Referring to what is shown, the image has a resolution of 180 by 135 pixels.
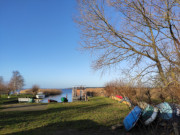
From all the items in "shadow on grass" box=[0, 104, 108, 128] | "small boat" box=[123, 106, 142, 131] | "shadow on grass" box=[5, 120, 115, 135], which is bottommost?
"shadow on grass" box=[0, 104, 108, 128]

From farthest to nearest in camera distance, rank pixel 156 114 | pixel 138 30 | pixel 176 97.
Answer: pixel 138 30 → pixel 156 114 → pixel 176 97

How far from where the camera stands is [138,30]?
612cm

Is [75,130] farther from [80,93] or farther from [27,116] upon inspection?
[80,93]

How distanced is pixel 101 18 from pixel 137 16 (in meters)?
1.40

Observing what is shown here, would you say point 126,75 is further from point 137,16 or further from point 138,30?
point 137,16

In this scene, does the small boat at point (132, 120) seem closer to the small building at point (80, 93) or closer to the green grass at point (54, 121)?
the green grass at point (54, 121)

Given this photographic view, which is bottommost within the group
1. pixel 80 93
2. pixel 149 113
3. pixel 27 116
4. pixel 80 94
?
pixel 27 116

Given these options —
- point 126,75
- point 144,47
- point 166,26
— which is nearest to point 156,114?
point 126,75

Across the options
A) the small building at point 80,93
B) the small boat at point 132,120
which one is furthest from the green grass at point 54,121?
the small building at point 80,93

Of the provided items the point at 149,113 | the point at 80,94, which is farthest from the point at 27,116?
the point at 80,94

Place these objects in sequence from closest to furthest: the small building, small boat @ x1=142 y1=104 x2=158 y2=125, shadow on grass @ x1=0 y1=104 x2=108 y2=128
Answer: small boat @ x1=142 y1=104 x2=158 y2=125
shadow on grass @ x1=0 y1=104 x2=108 y2=128
the small building

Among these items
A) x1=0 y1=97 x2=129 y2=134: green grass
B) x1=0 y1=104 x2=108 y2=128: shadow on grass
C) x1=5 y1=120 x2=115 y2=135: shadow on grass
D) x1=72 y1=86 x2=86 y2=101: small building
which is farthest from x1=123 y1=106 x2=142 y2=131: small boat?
x1=72 y1=86 x2=86 y2=101: small building

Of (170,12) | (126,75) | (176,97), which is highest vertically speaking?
(170,12)

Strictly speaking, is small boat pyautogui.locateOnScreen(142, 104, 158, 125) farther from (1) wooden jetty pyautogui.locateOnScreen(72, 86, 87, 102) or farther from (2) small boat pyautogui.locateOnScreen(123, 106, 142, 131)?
(1) wooden jetty pyautogui.locateOnScreen(72, 86, 87, 102)
